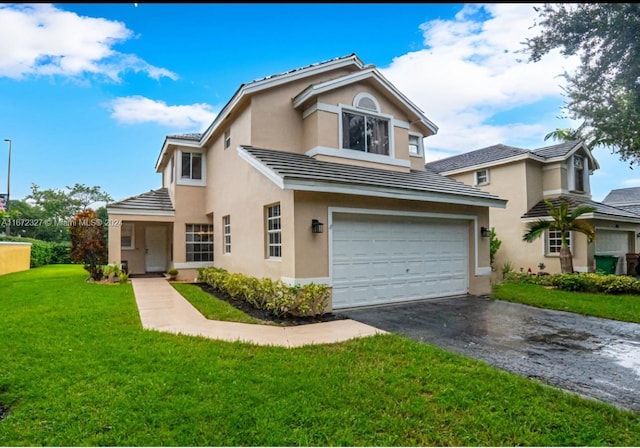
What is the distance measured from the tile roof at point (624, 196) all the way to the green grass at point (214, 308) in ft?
120

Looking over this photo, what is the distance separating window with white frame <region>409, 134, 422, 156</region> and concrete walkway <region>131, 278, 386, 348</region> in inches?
351

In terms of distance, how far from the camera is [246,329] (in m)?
7.18

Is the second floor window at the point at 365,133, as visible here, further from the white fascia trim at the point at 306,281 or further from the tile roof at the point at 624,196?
the tile roof at the point at 624,196

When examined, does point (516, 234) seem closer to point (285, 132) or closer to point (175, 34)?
point (285, 132)

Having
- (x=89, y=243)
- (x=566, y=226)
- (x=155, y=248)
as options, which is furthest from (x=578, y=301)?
(x=155, y=248)

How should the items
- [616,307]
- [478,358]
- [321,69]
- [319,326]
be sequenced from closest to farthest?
[478,358]
[319,326]
[616,307]
[321,69]

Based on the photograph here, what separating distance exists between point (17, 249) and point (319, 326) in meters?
22.1

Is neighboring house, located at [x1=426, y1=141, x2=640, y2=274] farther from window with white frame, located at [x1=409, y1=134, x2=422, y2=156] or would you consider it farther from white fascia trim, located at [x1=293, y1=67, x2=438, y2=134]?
white fascia trim, located at [x1=293, y1=67, x2=438, y2=134]

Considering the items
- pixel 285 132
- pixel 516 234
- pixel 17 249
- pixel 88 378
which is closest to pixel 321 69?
pixel 285 132

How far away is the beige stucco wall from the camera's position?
744 inches

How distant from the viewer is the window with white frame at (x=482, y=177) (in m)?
20.0

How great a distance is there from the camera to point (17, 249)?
2086 cm

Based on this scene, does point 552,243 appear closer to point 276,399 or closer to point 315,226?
point 315,226

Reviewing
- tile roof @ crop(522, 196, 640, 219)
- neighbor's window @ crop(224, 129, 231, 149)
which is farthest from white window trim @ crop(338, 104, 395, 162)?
tile roof @ crop(522, 196, 640, 219)
